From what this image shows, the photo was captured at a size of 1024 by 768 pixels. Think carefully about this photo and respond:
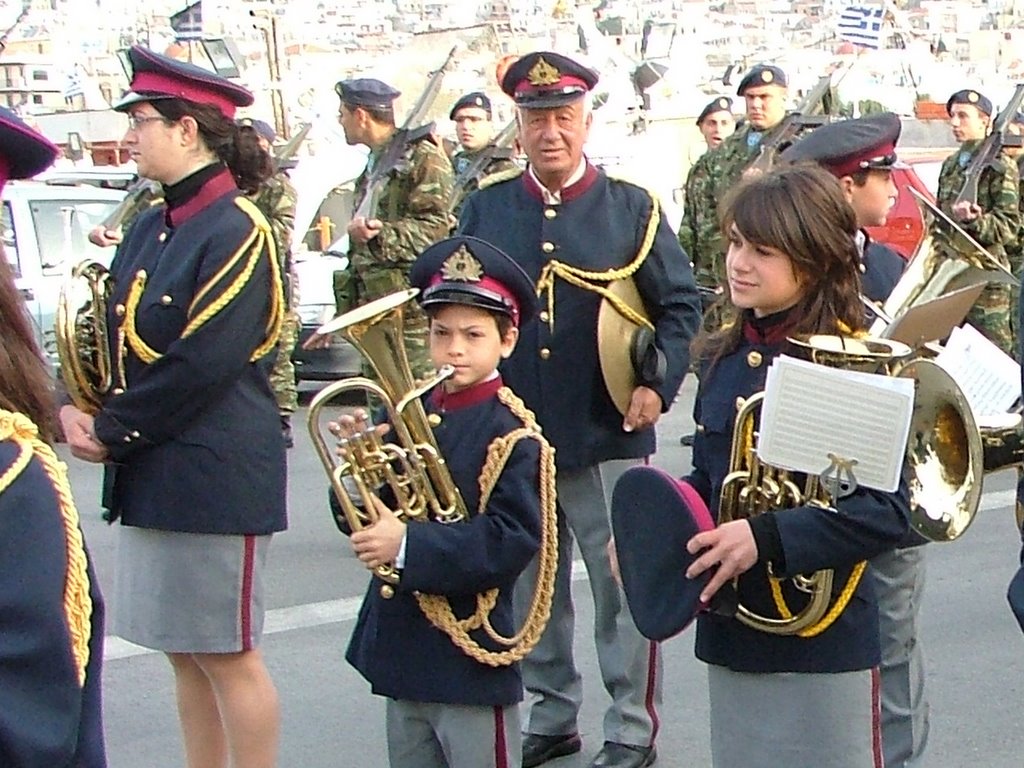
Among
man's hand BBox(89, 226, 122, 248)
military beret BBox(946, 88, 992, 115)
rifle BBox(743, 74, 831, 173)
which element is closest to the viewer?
man's hand BBox(89, 226, 122, 248)

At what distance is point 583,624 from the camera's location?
6.08 m

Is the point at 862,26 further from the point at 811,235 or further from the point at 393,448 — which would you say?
the point at 393,448

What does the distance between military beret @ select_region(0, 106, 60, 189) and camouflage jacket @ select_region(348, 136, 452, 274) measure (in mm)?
6492

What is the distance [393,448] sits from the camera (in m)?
3.34

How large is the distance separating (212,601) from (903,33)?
31775 millimetres

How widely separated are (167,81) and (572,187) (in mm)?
1143

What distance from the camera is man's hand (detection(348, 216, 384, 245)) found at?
846cm

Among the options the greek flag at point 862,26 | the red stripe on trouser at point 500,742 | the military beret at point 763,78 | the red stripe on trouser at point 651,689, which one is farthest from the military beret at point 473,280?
the greek flag at point 862,26

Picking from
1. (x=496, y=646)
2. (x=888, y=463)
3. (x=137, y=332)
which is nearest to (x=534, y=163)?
(x=137, y=332)

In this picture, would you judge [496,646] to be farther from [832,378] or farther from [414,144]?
[414,144]

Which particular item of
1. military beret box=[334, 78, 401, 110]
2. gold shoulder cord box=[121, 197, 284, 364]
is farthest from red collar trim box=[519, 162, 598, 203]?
military beret box=[334, 78, 401, 110]

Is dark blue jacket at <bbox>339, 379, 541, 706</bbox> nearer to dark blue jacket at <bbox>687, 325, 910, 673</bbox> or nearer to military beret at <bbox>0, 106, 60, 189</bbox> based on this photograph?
dark blue jacket at <bbox>687, 325, 910, 673</bbox>

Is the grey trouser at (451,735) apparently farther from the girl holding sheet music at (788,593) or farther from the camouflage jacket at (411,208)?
the camouflage jacket at (411,208)

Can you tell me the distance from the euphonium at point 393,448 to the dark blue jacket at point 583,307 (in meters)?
1.10
